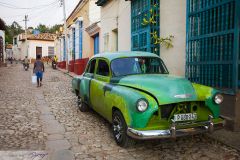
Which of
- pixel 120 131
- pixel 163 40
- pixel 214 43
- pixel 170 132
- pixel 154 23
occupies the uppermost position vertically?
pixel 154 23

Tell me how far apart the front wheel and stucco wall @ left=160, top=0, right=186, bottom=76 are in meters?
3.94

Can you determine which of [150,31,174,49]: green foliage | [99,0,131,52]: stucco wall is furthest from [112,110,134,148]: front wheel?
[99,0,131,52]: stucco wall

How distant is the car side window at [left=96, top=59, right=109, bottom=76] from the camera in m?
6.42

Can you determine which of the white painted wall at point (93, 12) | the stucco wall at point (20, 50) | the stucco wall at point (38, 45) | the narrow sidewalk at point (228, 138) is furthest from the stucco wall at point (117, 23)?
the stucco wall at point (20, 50)

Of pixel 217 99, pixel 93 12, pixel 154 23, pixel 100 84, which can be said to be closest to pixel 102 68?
pixel 100 84

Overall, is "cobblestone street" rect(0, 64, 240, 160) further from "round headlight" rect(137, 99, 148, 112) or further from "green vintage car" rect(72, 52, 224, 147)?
"round headlight" rect(137, 99, 148, 112)

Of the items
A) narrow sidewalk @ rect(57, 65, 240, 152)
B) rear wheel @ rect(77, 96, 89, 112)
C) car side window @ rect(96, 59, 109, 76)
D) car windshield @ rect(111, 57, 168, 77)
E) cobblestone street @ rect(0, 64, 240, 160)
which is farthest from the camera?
rear wheel @ rect(77, 96, 89, 112)

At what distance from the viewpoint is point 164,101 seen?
4.65 metres

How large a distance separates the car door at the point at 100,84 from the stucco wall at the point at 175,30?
291cm

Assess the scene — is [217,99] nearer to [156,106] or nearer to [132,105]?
[156,106]

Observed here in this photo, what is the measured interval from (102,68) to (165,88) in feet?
7.28

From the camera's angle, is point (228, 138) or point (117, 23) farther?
point (117, 23)

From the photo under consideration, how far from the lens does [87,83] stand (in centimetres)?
740

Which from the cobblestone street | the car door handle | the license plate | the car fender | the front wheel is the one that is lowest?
the cobblestone street
